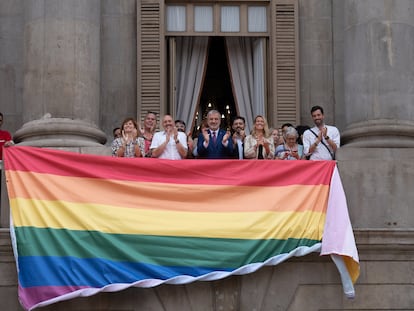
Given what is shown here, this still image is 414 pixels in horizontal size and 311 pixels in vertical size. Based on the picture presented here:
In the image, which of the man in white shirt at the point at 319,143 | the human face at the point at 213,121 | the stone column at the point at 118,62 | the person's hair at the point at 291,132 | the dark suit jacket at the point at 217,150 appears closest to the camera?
the human face at the point at 213,121

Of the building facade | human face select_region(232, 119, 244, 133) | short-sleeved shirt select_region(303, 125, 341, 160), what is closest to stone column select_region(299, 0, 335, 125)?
the building facade

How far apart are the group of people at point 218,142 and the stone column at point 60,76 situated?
0.95m

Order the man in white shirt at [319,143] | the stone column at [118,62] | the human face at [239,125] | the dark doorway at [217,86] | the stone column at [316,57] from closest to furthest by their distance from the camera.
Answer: the man in white shirt at [319,143]
the human face at [239,125]
the stone column at [118,62]
the stone column at [316,57]
the dark doorway at [217,86]

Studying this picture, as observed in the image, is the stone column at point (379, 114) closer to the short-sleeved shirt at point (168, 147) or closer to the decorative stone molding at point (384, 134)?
the decorative stone molding at point (384, 134)

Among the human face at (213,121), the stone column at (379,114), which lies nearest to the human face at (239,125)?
the human face at (213,121)

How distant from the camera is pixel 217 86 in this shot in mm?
21969

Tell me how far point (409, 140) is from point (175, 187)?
176 inches

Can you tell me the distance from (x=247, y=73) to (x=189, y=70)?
1242 millimetres

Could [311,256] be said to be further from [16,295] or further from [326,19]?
[326,19]

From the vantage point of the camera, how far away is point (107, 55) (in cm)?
1725

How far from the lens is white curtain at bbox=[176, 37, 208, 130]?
57.7 ft

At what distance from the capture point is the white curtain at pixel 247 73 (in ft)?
57.9

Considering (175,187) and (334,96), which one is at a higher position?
(334,96)

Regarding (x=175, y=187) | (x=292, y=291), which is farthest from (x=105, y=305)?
(x=292, y=291)
